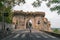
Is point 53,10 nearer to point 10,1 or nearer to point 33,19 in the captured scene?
point 10,1

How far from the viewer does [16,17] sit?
351 ft

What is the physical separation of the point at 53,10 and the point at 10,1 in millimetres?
13839

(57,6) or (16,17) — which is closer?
(57,6)

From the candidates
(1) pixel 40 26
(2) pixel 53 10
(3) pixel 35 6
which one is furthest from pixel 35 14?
(2) pixel 53 10

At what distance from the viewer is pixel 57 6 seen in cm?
1755

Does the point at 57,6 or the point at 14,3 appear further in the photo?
the point at 14,3

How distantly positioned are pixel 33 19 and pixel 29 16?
257 cm

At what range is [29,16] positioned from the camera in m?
107

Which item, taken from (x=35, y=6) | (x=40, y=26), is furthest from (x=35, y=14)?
(x=35, y=6)

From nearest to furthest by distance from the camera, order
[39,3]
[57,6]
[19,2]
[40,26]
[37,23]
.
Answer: [57,6]
[39,3]
[19,2]
[40,26]
[37,23]

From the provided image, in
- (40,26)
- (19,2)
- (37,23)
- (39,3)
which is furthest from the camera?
(37,23)

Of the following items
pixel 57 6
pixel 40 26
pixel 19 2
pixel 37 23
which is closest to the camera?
pixel 57 6

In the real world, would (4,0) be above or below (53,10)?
above

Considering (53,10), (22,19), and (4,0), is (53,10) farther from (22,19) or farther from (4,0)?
(22,19)
